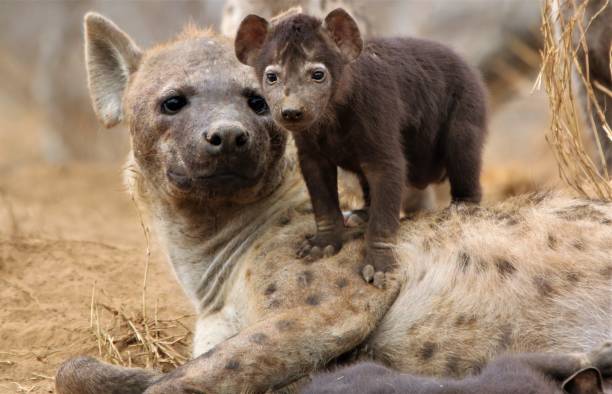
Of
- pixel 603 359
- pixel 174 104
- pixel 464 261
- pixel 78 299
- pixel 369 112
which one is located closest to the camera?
pixel 603 359

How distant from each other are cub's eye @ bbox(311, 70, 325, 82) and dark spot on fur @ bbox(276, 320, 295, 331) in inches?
36.8

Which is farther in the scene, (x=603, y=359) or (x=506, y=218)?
(x=506, y=218)

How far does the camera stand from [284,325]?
14.0 ft

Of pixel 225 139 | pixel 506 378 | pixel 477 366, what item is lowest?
pixel 477 366

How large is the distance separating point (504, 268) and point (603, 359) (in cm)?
60

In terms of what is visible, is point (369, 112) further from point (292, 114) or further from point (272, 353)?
point (272, 353)

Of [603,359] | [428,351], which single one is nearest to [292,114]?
[428,351]

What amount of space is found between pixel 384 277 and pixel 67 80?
11225 millimetres

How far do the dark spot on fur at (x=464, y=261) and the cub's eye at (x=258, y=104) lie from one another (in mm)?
1122

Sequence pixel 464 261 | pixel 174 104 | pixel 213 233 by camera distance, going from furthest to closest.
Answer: pixel 213 233
pixel 174 104
pixel 464 261

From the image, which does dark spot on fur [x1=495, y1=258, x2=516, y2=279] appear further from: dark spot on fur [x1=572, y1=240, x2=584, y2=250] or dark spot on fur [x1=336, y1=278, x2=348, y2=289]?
dark spot on fur [x1=336, y1=278, x2=348, y2=289]

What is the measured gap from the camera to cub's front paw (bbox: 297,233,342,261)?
180 inches

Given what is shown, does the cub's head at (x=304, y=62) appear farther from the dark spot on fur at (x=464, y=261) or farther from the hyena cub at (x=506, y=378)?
the hyena cub at (x=506, y=378)

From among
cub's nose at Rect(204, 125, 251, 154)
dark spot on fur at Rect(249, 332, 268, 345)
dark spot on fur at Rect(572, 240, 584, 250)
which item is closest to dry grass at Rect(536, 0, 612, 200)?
dark spot on fur at Rect(572, 240, 584, 250)
